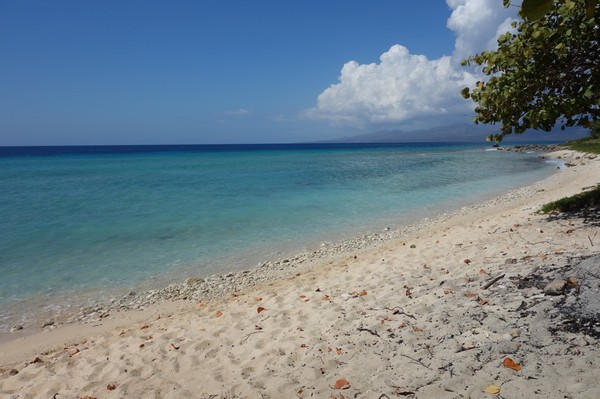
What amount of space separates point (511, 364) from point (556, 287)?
1.94 metres

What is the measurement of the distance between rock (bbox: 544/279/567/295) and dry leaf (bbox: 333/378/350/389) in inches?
129

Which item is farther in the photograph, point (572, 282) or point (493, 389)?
point (572, 282)

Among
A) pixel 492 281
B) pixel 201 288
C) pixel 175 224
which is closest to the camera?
pixel 492 281

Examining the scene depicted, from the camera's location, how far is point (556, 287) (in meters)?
5.72

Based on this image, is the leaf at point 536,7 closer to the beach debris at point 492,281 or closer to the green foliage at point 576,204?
the beach debris at point 492,281

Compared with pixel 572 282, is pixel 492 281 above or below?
below

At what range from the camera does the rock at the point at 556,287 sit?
222 inches

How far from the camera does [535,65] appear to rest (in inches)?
349

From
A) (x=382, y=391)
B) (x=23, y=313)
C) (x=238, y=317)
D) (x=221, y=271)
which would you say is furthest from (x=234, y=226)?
(x=382, y=391)

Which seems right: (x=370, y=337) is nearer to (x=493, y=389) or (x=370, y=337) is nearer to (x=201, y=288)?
(x=493, y=389)

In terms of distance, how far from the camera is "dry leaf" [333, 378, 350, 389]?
471 cm

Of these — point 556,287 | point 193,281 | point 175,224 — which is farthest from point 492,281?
point 175,224

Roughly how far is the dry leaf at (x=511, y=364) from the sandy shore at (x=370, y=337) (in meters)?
0.02

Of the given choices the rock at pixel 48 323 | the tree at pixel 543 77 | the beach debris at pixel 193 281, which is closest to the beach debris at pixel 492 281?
the tree at pixel 543 77
